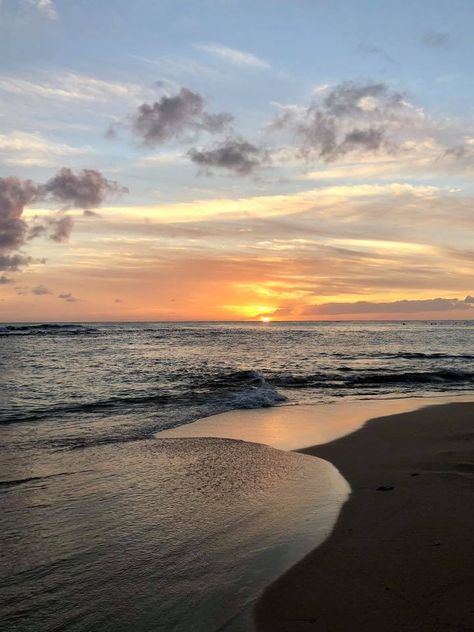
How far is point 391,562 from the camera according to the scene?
14.2 ft

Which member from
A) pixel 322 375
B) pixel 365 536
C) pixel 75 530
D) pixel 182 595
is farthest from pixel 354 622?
pixel 322 375

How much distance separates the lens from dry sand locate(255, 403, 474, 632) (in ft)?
11.5

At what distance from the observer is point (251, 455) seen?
8.65 metres

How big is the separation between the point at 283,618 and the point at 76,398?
13.4 meters

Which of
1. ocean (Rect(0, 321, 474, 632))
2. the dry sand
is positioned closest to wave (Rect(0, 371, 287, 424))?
ocean (Rect(0, 321, 474, 632))

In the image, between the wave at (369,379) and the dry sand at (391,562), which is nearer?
the dry sand at (391,562)

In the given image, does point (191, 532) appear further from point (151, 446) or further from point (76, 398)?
point (76, 398)

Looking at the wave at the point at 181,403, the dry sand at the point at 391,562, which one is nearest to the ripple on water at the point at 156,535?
the dry sand at the point at 391,562

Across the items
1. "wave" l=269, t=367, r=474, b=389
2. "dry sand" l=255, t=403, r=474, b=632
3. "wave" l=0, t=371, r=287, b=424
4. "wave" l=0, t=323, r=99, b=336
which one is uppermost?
"dry sand" l=255, t=403, r=474, b=632

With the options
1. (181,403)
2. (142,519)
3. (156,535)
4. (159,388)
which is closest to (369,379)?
(159,388)

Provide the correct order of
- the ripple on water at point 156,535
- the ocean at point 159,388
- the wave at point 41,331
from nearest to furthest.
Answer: the ripple on water at point 156,535 → the ocean at point 159,388 → the wave at point 41,331

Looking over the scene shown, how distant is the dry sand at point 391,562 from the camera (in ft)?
11.5

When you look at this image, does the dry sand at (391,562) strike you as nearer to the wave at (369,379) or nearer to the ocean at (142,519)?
the ocean at (142,519)

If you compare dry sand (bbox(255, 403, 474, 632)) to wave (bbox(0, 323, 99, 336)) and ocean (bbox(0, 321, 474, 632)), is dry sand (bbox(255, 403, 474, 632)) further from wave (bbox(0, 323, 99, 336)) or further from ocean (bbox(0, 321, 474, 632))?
wave (bbox(0, 323, 99, 336))
